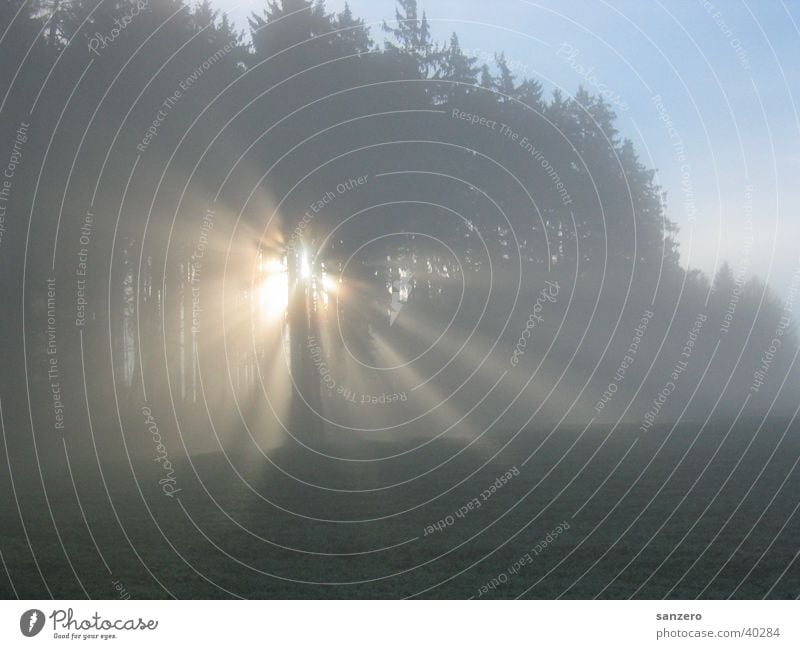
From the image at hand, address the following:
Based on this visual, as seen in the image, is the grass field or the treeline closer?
the grass field

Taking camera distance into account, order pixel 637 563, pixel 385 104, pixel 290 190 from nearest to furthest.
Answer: pixel 637 563 → pixel 290 190 → pixel 385 104

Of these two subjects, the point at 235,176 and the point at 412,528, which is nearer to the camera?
the point at 412,528

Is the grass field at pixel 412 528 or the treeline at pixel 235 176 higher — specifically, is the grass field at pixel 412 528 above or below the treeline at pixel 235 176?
below

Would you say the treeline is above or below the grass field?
above

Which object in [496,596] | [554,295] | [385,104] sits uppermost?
[385,104]

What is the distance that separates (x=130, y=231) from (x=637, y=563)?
19897 mm

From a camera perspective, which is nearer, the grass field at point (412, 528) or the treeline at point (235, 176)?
the grass field at point (412, 528)

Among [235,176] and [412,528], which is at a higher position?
[235,176]

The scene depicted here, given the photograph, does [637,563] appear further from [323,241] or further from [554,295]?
[554,295]

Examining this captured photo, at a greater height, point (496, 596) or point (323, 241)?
point (323, 241)

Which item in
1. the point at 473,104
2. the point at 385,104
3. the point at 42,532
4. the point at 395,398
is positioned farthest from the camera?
the point at 395,398

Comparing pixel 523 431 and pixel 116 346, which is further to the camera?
pixel 116 346

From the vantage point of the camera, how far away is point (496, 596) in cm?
1226
